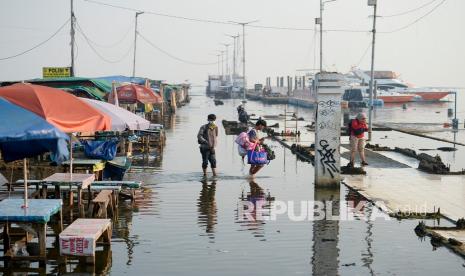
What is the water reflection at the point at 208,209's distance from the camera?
11953mm

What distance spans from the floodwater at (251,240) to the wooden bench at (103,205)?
11.4 inches

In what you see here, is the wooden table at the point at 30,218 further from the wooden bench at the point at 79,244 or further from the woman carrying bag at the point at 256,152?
the woman carrying bag at the point at 256,152

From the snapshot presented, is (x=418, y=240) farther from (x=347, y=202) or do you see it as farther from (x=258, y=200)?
(x=258, y=200)

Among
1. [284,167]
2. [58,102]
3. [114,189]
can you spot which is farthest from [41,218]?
[284,167]

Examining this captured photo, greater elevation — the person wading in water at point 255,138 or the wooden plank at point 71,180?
the person wading in water at point 255,138

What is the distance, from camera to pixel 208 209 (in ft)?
45.4

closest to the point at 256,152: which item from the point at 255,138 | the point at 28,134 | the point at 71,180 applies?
the point at 255,138

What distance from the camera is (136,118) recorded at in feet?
51.5

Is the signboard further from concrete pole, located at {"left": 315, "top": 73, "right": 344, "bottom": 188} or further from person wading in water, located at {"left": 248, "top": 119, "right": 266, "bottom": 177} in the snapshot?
concrete pole, located at {"left": 315, "top": 73, "right": 344, "bottom": 188}

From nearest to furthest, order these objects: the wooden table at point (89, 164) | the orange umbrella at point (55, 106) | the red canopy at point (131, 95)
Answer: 1. the orange umbrella at point (55, 106)
2. the wooden table at point (89, 164)
3. the red canopy at point (131, 95)

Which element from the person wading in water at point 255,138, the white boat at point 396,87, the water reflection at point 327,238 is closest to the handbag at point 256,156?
the person wading in water at point 255,138

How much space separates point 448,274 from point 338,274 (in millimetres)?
1516

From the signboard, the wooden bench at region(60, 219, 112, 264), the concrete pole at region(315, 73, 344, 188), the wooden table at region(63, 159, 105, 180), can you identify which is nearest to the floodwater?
the wooden bench at region(60, 219, 112, 264)

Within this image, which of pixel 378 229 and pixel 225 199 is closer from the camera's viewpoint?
pixel 378 229
